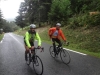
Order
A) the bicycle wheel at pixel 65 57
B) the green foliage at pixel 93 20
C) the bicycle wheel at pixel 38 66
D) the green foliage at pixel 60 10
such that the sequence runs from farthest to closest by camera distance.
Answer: the green foliage at pixel 60 10
the green foliage at pixel 93 20
the bicycle wheel at pixel 65 57
the bicycle wheel at pixel 38 66

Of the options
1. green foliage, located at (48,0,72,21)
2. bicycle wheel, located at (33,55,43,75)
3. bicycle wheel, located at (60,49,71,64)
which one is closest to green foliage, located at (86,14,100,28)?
green foliage, located at (48,0,72,21)

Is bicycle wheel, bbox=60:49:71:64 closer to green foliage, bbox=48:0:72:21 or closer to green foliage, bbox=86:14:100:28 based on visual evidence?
green foliage, bbox=86:14:100:28

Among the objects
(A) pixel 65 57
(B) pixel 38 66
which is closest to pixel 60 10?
(A) pixel 65 57

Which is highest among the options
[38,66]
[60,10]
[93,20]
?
[60,10]

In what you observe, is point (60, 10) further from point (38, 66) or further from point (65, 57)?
point (38, 66)

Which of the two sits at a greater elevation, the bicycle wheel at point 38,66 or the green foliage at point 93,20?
the green foliage at point 93,20

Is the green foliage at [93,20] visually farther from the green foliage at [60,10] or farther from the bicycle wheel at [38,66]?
the bicycle wheel at [38,66]

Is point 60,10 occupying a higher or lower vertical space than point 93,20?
higher

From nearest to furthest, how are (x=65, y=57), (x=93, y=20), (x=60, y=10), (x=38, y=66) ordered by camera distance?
(x=38, y=66) < (x=65, y=57) < (x=93, y=20) < (x=60, y=10)

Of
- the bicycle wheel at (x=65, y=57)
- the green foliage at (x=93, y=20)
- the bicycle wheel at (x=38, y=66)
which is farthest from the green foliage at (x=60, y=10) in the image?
the bicycle wheel at (x=38, y=66)

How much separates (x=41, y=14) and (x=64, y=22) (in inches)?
504

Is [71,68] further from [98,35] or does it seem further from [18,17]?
[18,17]

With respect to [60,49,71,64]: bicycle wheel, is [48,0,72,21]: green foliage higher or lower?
higher

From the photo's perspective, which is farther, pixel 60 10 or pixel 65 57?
pixel 60 10
